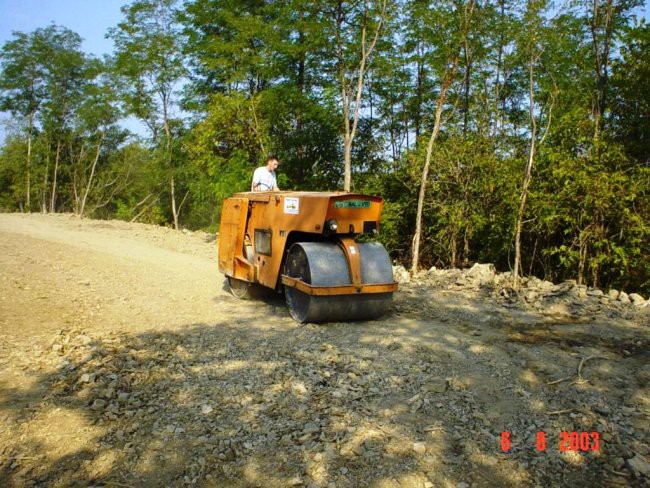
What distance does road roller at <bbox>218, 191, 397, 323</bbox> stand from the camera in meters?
5.62

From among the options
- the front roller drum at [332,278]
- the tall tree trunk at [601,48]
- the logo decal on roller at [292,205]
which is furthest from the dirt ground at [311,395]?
the tall tree trunk at [601,48]

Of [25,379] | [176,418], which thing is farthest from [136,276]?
[176,418]

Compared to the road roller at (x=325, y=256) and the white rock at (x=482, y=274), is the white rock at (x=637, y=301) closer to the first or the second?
the white rock at (x=482, y=274)

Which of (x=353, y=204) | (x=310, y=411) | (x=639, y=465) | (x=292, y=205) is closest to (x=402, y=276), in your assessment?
(x=353, y=204)

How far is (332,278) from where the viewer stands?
5.59 m

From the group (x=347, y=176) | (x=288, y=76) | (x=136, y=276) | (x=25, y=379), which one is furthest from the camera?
(x=288, y=76)

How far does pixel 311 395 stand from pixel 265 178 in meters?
4.35

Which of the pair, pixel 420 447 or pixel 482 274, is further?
pixel 482 274

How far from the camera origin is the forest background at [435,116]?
343 inches

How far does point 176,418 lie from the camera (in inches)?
139

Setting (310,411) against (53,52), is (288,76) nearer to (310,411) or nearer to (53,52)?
(310,411)

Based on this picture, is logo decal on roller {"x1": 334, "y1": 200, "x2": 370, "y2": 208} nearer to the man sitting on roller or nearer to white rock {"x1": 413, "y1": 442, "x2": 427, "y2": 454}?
the man sitting on roller

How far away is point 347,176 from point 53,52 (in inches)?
949

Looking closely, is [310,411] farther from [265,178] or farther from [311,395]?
[265,178]
